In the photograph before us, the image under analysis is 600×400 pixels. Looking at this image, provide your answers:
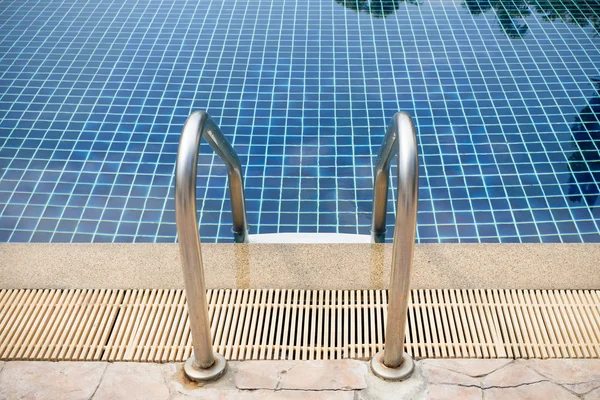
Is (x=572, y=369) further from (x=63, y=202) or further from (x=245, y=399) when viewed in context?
(x=63, y=202)

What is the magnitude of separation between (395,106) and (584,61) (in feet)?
6.59

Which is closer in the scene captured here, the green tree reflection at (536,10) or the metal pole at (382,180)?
the metal pole at (382,180)

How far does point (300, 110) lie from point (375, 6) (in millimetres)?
2313

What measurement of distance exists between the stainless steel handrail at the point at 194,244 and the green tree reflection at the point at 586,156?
3.00 metres

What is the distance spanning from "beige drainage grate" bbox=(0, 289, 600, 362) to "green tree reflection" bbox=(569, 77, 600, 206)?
6.87 feet

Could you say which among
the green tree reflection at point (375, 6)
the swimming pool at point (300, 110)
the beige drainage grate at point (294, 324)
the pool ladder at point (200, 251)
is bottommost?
the green tree reflection at point (375, 6)

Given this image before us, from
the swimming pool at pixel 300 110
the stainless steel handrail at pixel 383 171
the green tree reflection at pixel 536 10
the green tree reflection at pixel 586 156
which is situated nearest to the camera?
the stainless steel handrail at pixel 383 171

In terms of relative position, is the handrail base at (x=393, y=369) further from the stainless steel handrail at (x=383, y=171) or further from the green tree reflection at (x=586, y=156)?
the green tree reflection at (x=586, y=156)

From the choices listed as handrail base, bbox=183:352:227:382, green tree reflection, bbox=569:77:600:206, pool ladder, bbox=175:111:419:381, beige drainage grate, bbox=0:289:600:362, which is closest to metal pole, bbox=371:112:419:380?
pool ladder, bbox=175:111:419:381

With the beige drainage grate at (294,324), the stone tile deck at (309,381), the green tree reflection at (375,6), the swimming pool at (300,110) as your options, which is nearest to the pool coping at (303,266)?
the beige drainage grate at (294,324)

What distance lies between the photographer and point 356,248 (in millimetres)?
2924

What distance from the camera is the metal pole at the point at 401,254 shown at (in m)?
1.80

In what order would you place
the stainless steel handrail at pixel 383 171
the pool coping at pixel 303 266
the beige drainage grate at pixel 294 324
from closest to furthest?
1. the stainless steel handrail at pixel 383 171
2. the beige drainage grate at pixel 294 324
3. the pool coping at pixel 303 266

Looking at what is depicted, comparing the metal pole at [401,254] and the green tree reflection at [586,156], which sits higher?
the metal pole at [401,254]
